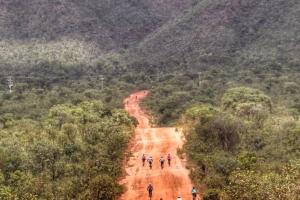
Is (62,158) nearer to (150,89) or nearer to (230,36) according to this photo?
(150,89)

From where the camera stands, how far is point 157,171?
44.2 meters

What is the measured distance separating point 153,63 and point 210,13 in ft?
60.7

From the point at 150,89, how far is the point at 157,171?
1997 inches

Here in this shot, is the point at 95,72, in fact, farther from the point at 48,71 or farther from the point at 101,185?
the point at 101,185

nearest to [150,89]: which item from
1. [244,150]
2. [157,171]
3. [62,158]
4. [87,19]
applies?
[87,19]

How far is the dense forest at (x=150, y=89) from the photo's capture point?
37219 mm

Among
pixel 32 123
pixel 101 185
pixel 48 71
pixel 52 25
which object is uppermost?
pixel 52 25

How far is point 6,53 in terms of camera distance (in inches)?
4161

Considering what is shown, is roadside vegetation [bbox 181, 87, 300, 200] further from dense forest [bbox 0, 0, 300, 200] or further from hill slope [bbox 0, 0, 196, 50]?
hill slope [bbox 0, 0, 196, 50]

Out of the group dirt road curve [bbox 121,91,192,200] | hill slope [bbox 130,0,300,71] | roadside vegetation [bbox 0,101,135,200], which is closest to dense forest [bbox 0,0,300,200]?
roadside vegetation [bbox 0,101,135,200]

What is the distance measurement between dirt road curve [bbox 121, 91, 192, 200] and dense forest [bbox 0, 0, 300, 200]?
3.95 ft

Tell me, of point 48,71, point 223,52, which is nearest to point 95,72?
point 48,71

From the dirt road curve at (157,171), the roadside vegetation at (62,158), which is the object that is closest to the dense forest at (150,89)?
the roadside vegetation at (62,158)

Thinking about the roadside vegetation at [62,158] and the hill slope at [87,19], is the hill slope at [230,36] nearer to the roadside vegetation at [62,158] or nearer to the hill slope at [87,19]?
the hill slope at [87,19]
